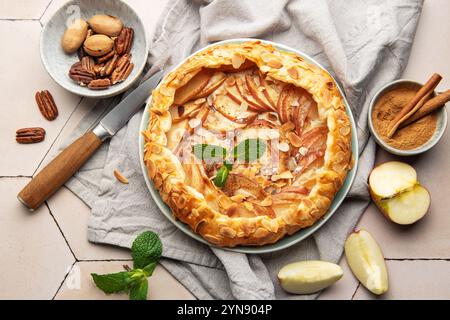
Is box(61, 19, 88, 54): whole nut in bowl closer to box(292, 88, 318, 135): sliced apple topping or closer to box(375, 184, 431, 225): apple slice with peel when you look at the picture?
box(292, 88, 318, 135): sliced apple topping

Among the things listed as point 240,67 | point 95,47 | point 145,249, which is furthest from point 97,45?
point 145,249

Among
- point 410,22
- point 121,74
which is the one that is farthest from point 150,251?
point 410,22

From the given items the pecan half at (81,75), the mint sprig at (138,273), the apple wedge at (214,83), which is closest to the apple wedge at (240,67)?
the apple wedge at (214,83)

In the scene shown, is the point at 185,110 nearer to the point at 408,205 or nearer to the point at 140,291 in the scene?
the point at 140,291

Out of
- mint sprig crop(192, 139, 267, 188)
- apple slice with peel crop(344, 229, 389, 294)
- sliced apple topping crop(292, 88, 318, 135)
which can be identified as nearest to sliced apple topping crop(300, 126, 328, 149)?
sliced apple topping crop(292, 88, 318, 135)

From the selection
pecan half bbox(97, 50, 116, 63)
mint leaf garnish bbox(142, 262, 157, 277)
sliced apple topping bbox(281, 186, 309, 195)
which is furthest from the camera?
pecan half bbox(97, 50, 116, 63)

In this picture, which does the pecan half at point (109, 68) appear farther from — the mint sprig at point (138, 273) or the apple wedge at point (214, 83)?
the mint sprig at point (138, 273)
